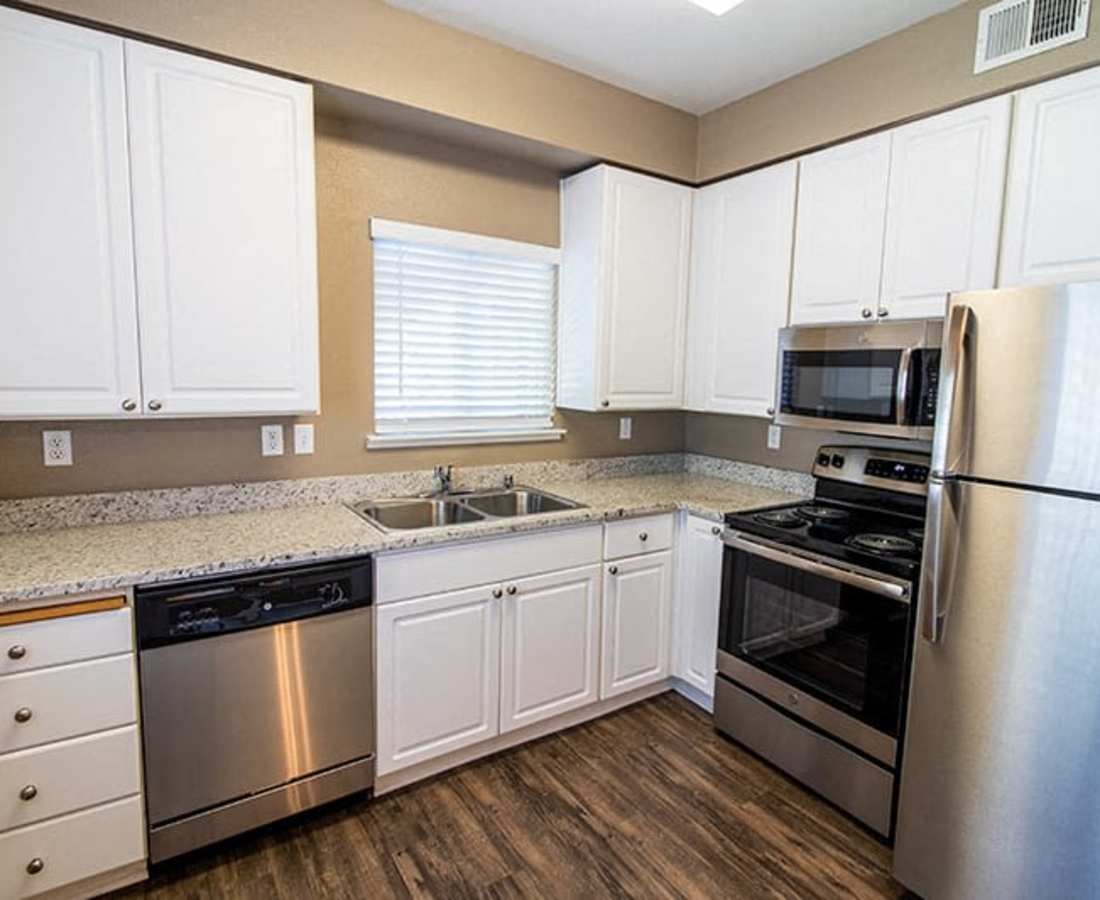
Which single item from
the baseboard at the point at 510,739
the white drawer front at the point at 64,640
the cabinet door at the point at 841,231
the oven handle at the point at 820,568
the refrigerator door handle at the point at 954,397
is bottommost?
the baseboard at the point at 510,739

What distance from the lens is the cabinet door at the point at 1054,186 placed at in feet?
6.05

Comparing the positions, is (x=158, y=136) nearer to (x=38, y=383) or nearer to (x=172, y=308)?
(x=172, y=308)

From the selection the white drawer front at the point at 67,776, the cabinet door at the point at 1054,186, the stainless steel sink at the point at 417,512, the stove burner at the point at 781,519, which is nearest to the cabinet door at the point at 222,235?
the stainless steel sink at the point at 417,512

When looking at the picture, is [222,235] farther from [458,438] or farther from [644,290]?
[644,290]

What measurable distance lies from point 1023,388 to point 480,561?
1.67m

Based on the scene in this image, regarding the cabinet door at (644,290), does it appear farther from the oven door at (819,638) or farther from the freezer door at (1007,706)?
the freezer door at (1007,706)

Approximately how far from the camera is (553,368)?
10.4ft

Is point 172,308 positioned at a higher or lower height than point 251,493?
higher

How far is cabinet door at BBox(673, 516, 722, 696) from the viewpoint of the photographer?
2670 mm

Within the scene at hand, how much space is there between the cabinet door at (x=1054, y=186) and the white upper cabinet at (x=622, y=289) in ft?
4.54

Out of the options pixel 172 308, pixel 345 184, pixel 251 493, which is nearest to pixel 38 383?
pixel 172 308

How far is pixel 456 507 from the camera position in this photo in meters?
2.69

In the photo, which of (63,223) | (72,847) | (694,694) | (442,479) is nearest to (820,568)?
(694,694)

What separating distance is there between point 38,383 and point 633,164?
7.95ft
